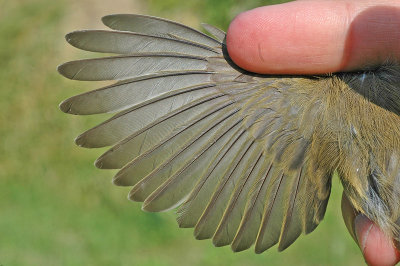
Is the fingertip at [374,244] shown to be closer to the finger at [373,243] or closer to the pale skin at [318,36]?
the finger at [373,243]

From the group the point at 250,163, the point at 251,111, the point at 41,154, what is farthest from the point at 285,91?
the point at 41,154

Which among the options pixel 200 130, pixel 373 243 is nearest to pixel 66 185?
pixel 200 130

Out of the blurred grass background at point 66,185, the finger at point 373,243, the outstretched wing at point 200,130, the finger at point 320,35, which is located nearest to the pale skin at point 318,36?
the finger at point 320,35

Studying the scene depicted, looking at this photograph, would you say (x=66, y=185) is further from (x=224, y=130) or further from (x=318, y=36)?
(x=318, y=36)

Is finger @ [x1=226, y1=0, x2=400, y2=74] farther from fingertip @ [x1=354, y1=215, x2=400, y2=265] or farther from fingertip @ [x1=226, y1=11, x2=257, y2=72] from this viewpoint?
fingertip @ [x1=354, y1=215, x2=400, y2=265]

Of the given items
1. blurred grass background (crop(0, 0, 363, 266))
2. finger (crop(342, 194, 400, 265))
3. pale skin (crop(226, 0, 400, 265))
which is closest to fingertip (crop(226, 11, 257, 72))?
pale skin (crop(226, 0, 400, 265))

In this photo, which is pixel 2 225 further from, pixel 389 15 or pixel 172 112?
pixel 389 15
